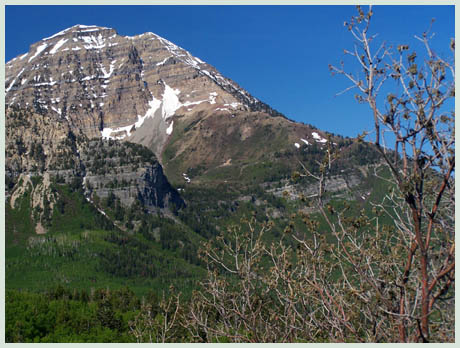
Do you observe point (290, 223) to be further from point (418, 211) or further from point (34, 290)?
point (34, 290)

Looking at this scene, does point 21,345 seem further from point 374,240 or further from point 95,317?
point 95,317

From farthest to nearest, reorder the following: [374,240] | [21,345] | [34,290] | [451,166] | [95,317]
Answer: [34,290] → [95,317] → [374,240] → [21,345] → [451,166]

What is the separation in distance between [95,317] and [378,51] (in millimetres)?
107337

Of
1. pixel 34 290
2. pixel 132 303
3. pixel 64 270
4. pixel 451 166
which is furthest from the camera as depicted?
pixel 64 270

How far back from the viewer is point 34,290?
174 meters

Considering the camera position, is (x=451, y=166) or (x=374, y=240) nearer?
(x=451, y=166)

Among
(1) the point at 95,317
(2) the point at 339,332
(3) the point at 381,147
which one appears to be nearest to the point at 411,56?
(3) the point at 381,147

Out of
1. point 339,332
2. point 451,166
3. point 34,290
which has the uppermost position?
point 451,166

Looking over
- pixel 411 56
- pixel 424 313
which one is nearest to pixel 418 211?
pixel 424 313

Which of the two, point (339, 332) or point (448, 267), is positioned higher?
point (448, 267)

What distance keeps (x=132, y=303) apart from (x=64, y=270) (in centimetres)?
7045

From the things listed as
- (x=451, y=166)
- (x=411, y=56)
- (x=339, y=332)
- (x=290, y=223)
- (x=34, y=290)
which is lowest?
(x=34, y=290)

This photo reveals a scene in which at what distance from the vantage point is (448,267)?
10516 mm

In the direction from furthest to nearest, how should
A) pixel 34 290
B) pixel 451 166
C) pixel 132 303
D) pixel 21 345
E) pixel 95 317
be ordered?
pixel 34 290 < pixel 132 303 < pixel 95 317 < pixel 21 345 < pixel 451 166
